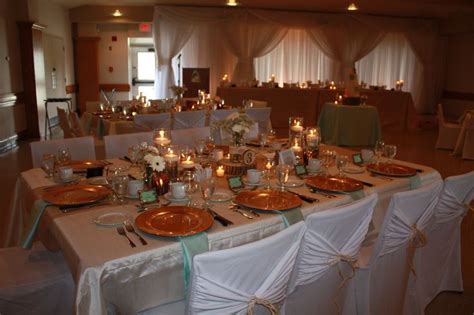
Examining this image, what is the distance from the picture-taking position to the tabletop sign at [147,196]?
202 centimetres

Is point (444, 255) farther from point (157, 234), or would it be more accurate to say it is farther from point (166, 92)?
point (166, 92)

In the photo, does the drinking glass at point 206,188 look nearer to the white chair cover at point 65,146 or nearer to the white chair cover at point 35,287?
the white chair cover at point 35,287

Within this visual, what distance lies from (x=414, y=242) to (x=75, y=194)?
180 cm

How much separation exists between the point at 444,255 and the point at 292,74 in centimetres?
907

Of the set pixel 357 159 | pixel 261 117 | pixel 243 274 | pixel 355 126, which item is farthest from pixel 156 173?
pixel 355 126

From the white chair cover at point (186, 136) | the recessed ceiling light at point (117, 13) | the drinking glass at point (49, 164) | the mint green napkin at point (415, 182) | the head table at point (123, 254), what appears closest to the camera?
the head table at point (123, 254)

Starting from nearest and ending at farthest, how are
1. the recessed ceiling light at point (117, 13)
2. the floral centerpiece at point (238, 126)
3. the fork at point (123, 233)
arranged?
the fork at point (123, 233) < the floral centerpiece at point (238, 126) < the recessed ceiling light at point (117, 13)

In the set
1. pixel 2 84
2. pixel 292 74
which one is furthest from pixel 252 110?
pixel 292 74

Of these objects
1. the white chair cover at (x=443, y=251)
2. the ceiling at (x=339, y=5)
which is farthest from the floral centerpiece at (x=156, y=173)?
the ceiling at (x=339, y=5)

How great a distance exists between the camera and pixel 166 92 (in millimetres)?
10203

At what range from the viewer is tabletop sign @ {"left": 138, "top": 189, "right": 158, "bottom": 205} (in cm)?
202

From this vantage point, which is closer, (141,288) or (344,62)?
(141,288)

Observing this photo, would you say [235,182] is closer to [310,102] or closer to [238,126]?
[238,126]

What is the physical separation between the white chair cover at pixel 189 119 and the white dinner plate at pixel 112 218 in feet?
10.8
